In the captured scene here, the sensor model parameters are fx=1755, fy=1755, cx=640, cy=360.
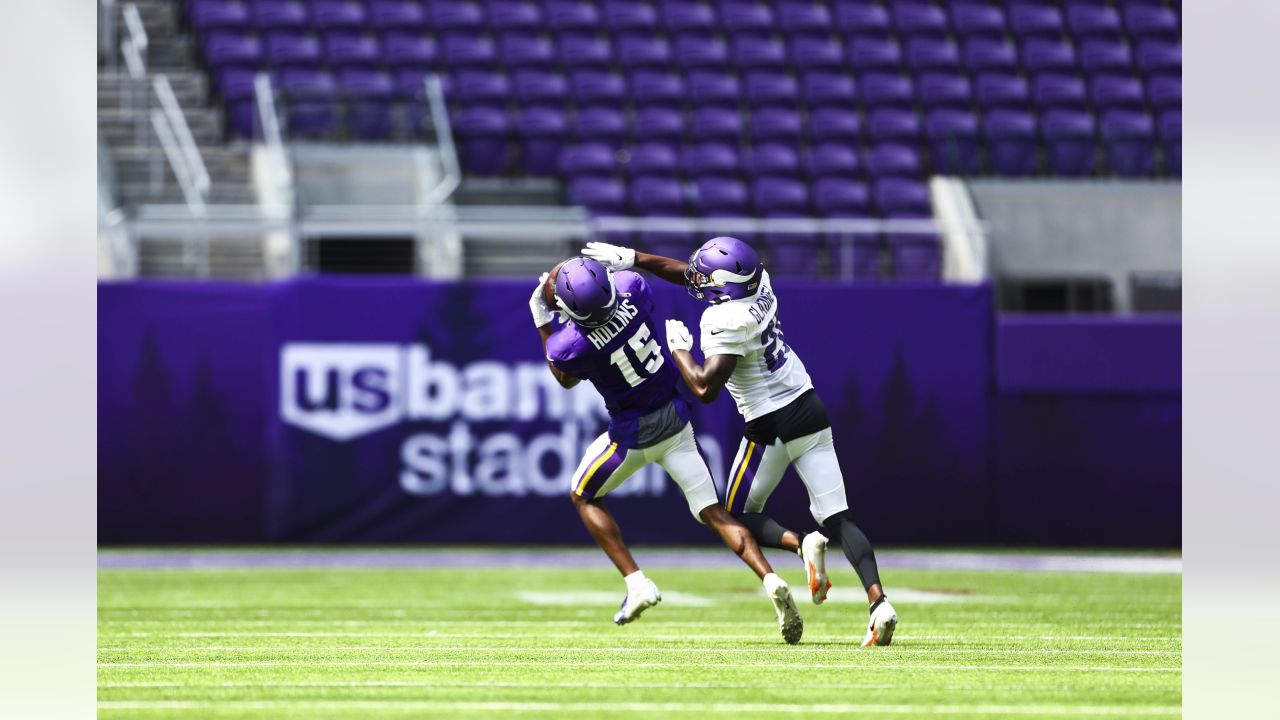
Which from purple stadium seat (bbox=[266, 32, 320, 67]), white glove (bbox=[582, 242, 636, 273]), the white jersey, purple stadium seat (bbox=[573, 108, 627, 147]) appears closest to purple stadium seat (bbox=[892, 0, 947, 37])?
purple stadium seat (bbox=[573, 108, 627, 147])

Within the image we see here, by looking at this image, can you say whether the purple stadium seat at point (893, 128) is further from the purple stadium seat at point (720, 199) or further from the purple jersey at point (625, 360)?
the purple jersey at point (625, 360)

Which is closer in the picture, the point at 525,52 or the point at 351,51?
the point at 351,51

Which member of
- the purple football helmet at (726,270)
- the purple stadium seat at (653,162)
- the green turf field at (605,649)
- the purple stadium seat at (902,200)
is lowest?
the green turf field at (605,649)

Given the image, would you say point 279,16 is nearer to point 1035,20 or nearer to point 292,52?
point 292,52

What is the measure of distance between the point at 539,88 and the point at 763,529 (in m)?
12.5

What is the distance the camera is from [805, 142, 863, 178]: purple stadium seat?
63.9 feet

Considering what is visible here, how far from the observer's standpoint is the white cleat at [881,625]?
7.89 meters

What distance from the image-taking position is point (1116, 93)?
21266mm

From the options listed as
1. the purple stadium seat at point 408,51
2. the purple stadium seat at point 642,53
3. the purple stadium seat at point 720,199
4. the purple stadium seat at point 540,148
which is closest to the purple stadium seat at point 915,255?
the purple stadium seat at point 720,199

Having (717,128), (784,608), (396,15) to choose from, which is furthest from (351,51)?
(784,608)

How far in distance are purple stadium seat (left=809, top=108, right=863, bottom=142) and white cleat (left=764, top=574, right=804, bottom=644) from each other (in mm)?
12584

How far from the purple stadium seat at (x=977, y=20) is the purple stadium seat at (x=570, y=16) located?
4612mm

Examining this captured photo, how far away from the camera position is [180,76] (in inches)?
814
